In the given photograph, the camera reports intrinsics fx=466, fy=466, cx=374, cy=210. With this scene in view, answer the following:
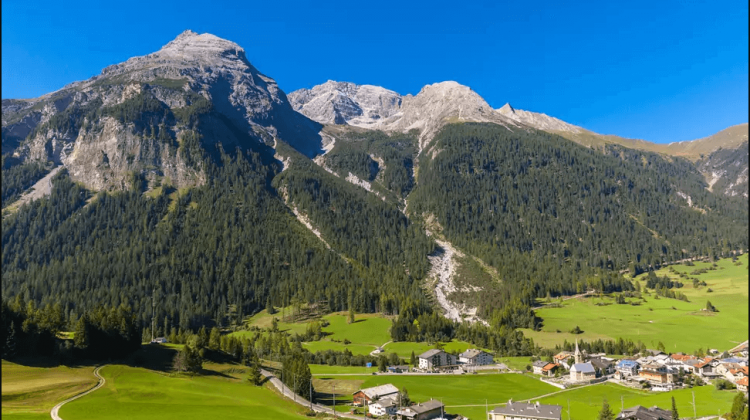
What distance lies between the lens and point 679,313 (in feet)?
561

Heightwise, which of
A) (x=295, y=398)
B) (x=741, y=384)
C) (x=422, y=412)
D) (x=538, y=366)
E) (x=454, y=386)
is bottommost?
(x=454, y=386)

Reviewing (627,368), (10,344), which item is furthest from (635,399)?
(10,344)

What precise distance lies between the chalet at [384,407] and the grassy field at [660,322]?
79252mm

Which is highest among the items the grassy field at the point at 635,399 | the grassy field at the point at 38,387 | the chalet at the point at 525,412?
the grassy field at the point at 38,387

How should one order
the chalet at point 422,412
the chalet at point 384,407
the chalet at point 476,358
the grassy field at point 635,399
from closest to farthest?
the chalet at point 422,412, the grassy field at point 635,399, the chalet at point 384,407, the chalet at point 476,358

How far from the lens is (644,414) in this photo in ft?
248

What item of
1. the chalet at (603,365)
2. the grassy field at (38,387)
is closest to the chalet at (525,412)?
the chalet at (603,365)

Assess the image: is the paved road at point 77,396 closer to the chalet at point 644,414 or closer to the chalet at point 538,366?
the chalet at point 644,414

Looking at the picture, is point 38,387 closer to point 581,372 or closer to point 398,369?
point 398,369

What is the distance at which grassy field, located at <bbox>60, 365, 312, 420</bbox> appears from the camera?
64000 millimetres

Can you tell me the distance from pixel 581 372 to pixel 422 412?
53952 millimetres

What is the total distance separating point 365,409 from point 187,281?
455ft

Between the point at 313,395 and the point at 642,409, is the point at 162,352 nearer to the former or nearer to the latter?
the point at 313,395

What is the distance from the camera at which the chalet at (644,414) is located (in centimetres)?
7462
